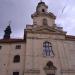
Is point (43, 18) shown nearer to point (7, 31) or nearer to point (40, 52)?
point (40, 52)

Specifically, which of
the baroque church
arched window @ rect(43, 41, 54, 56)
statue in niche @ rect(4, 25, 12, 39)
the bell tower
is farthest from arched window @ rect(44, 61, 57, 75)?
statue in niche @ rect(4, 25, 12, 39)

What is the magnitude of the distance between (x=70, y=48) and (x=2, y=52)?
10401 mm

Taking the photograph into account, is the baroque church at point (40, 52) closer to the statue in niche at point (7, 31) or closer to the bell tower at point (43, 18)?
the bell tower at point (43, 18)

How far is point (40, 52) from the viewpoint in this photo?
1233 inches

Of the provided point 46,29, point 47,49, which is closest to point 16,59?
point 47,49

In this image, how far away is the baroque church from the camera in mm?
30000

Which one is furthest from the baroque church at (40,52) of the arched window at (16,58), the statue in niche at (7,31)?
the statue in niche at (7,31)

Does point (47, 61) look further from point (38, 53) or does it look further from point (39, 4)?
point (39, 4)

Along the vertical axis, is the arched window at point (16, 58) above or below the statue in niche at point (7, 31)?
below

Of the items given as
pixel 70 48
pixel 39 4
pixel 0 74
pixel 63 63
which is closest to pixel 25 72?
pixel 0 74

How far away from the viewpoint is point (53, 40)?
32.8 meters

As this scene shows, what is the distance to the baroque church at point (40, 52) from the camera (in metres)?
30.0

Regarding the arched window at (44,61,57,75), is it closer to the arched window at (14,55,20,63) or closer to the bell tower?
the arched window at (14,55,20,63)

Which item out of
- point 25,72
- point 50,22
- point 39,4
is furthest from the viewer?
point 39,4
